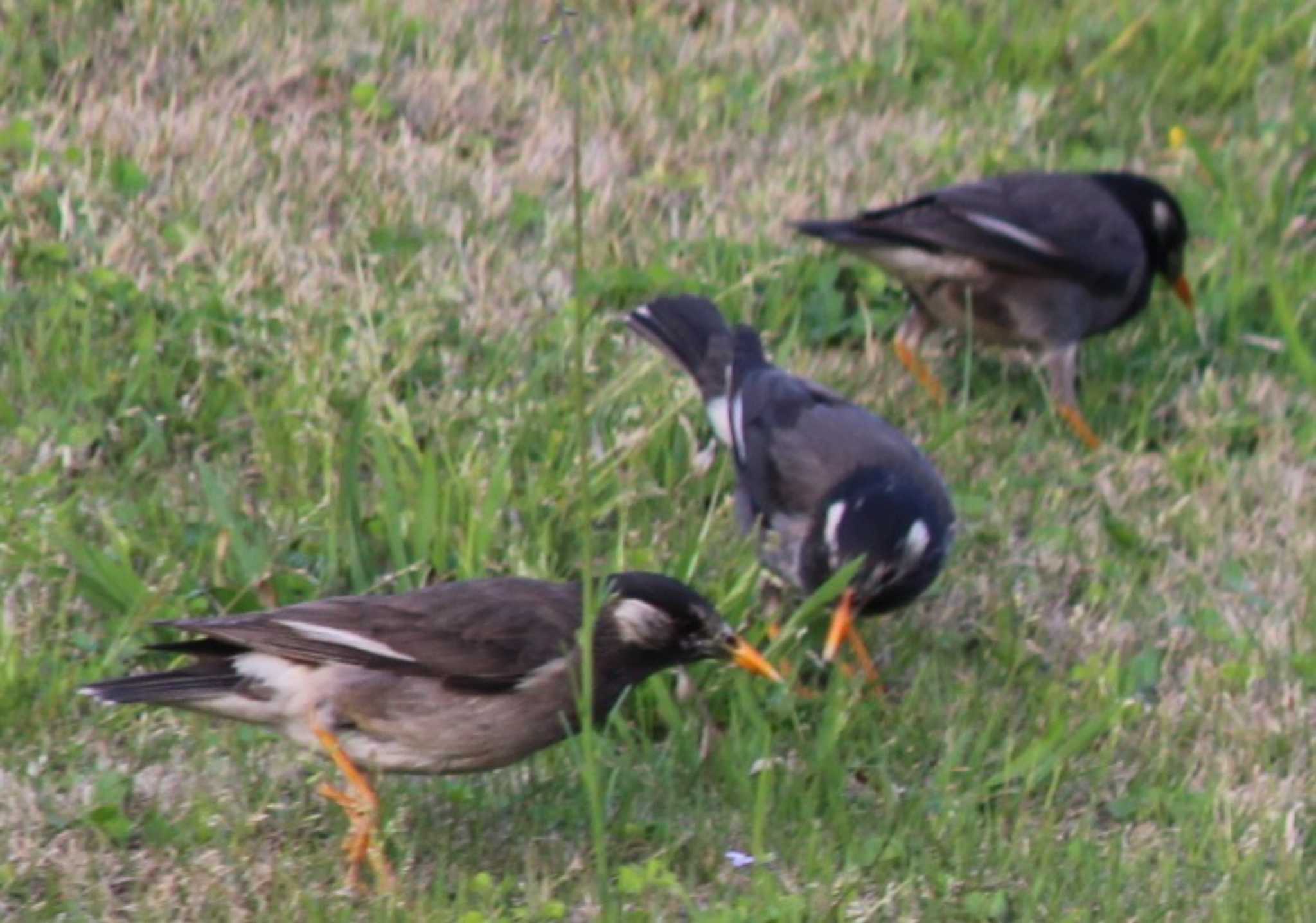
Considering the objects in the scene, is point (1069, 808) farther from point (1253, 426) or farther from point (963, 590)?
point (1253, 426)

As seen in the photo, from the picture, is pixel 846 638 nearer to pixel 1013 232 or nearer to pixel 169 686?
pixel 169 686

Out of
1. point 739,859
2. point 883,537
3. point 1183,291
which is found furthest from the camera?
point 1183,291

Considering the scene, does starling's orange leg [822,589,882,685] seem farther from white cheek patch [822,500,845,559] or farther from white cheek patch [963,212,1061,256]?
white cheek patch [963,212,1061,256]

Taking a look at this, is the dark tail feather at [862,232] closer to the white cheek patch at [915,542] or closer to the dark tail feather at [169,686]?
the white cheek patch at [915,542]

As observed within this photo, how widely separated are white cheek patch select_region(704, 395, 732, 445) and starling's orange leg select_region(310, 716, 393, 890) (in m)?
2.13

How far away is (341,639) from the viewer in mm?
4898

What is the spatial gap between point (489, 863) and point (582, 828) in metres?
0.25

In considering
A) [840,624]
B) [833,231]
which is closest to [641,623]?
[840,624]

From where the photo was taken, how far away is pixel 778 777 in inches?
214

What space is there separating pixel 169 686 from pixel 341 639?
0.37 meters

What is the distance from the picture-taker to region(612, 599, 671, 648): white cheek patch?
5.13 meters

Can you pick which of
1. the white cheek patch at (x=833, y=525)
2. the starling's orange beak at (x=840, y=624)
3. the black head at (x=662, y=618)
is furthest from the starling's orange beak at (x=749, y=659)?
the white cheek patch at (x=833, y=525)

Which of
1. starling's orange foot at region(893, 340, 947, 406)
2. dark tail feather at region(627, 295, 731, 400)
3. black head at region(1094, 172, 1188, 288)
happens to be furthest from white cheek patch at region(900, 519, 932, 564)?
black head at region(1094, 172, 1188, 288)

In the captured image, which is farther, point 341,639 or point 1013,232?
point 1013,232
